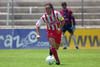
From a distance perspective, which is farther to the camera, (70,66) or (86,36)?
(86,36)

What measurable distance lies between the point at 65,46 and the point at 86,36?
1.44 m

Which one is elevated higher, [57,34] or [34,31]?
[57,34]

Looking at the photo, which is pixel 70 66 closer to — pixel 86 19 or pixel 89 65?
pixel 89 65

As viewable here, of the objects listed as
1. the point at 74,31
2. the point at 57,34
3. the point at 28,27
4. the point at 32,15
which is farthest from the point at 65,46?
the point at 57,34

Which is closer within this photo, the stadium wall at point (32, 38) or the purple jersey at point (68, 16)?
the purple jersey at point (68, 16)

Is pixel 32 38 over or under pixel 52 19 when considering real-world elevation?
under

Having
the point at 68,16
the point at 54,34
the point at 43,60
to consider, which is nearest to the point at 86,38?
the point at 68,16

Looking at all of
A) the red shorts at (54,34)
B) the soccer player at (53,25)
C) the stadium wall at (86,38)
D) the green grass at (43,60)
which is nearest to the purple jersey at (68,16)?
the stadium wall at (86,38)

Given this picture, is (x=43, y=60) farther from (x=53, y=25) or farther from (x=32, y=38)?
(x=32, y=38)

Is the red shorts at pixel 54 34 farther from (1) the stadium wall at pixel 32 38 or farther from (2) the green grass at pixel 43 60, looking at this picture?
(1) the stadium wall at pixel 32 38

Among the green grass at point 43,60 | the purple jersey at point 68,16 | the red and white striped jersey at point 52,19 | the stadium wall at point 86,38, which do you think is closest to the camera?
the green grass at point 43,60

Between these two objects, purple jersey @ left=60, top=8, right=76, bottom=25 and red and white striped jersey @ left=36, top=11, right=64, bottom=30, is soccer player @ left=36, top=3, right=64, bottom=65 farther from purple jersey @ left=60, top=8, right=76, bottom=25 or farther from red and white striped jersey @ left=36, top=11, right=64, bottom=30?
purple jersey @ left=60, top=8, right=76, bottom=25

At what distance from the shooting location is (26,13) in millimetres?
20516

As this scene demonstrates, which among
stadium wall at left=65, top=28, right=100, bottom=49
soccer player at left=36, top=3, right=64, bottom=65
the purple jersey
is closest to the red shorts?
soccer player at left=36, top=3, right=64, bottom=65
